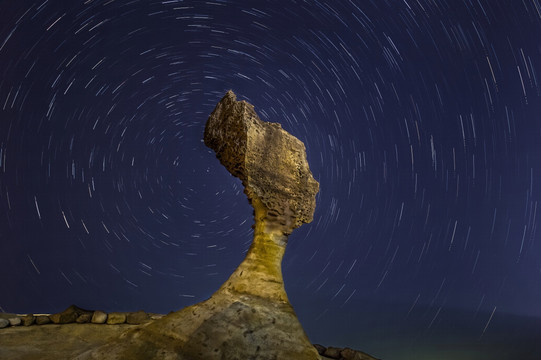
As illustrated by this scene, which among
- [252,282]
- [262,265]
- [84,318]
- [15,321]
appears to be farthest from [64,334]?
[262,265]

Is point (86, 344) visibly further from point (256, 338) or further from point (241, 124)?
point (241, 124)

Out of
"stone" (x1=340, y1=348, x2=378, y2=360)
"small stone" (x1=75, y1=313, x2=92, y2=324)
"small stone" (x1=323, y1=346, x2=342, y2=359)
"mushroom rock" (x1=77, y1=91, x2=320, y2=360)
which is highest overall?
"mushroom rock" (x1=77, y1=91, x2=320, y2=360)

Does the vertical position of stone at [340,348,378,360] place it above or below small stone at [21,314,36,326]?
above

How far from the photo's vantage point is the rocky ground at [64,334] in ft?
21.9

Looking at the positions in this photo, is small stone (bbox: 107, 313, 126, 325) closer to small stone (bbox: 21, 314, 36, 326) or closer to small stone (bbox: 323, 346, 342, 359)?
small stone (bbox: 21, 314, 36, 326)

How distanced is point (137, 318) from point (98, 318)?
112 centimetres

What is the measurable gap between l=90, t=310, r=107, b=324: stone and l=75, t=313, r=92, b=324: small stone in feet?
0.36

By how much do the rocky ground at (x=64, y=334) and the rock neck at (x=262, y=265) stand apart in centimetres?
237

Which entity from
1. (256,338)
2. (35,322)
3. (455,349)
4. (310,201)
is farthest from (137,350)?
(455,349)

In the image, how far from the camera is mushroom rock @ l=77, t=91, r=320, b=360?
535cm

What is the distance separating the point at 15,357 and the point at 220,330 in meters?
4.37

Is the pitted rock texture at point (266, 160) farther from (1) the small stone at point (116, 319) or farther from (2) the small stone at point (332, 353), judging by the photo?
(1) the small stone at point (116, 319)

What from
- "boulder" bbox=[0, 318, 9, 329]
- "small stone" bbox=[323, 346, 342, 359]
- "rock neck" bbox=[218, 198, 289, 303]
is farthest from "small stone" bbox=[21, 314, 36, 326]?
"small stone" bbox=[323, 346, 342, 359]

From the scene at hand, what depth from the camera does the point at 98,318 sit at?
9.45 meters
